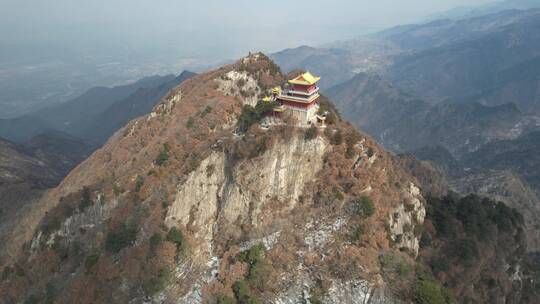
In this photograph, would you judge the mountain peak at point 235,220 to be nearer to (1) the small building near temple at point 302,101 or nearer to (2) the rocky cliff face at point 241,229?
(2) the rocky cliff face at point 241,229

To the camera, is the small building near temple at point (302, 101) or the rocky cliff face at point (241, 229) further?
the small building near temple at point (302, 101)

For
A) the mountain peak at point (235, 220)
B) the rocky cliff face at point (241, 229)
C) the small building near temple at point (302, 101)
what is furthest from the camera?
the small building near temple at point (302, 101)

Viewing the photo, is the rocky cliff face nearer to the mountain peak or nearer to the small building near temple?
the mountain peak

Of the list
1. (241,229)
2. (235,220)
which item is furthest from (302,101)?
(241,229)

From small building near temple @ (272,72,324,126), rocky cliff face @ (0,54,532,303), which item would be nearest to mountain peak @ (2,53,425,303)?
rocky cliff face @ (0,54,532,303)

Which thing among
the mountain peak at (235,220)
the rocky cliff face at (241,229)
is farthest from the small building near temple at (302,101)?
the rocky cliff face at (241,229)

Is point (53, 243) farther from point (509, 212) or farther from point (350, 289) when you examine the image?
point (509, 212)

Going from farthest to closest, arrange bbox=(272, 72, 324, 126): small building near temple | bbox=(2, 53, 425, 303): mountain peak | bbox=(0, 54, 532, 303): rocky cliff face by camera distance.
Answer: bbox=(272, 72, 324, 126): small building near temple < bbox=(2, 53, 425, 303): mountain peak < bbox=(0, 54, 532, 303): rocky cliff face

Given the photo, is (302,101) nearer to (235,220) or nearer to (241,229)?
(235,220)
